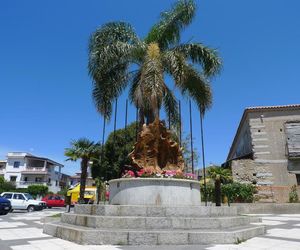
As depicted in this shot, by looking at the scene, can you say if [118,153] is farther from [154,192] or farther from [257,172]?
[154,192]

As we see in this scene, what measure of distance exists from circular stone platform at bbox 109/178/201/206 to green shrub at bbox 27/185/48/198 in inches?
1812

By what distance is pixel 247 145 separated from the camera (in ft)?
93.8

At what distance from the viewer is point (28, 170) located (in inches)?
2267

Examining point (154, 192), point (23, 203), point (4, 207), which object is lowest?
point (4, 207)

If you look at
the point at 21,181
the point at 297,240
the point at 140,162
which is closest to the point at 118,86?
the point at 140,162

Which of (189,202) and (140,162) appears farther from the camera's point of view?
(140,162)

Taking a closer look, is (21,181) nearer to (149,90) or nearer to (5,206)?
(5,206)

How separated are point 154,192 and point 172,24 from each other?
285 inches

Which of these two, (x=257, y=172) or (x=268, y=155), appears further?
(x=268, y=155)

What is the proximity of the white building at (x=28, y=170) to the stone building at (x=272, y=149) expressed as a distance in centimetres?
4232

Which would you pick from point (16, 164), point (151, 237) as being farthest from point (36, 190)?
point (151, 237)

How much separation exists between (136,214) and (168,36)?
7.71 metres

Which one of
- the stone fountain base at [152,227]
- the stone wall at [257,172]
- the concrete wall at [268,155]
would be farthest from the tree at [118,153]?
the stone fountain base at [152,227]

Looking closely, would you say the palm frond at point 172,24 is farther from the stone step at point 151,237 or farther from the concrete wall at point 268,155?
the concrete wall at point 268,155
